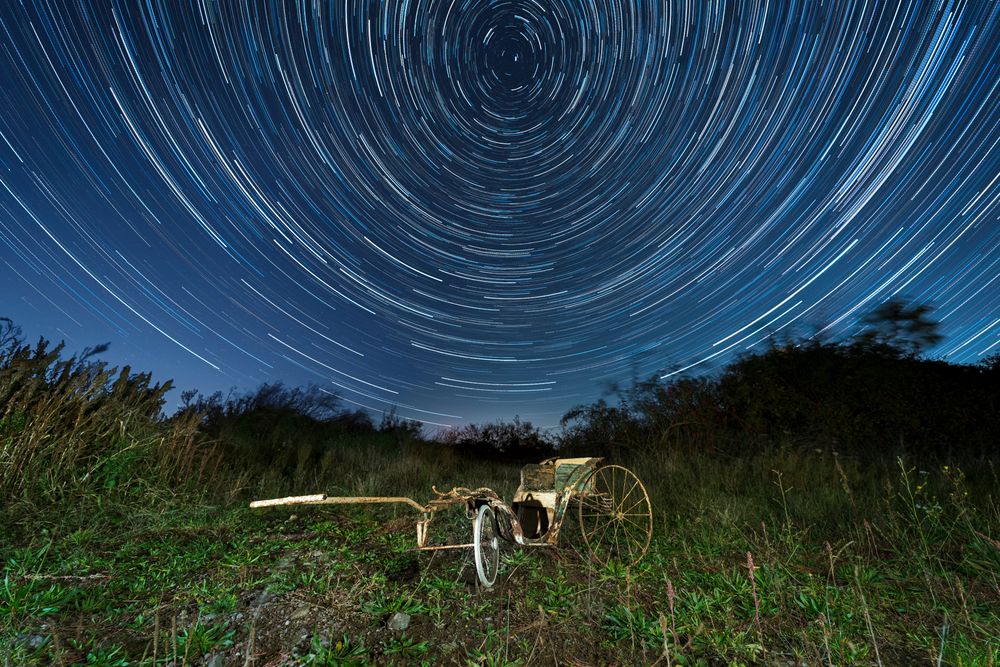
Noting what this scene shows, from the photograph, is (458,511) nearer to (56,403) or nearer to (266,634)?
(266,634)

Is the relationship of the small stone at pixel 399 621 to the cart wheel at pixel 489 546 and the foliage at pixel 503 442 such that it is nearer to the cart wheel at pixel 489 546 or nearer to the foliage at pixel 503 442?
the cart wheel at pixel 489 546

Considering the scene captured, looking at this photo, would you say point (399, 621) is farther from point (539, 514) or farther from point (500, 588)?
point (539, 514)

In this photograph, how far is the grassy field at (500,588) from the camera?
2.71 m

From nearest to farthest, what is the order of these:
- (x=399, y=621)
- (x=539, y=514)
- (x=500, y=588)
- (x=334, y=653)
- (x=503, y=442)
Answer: (x=334, y=653) < (x=399, y=621) < (x=500, y=588) < (x=539, y=514) < (x=503, y=442)

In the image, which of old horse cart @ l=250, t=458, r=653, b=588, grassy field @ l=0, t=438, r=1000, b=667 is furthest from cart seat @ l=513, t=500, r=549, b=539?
grassy field @ l=0, t=438, r=1000, b=667

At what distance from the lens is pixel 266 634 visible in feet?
9.79

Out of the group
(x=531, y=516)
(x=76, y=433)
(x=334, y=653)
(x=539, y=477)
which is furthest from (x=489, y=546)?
(x=76, y=433)

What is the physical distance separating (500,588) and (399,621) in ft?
3.12

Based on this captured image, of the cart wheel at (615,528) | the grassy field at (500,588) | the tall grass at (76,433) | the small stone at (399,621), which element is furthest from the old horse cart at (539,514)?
the tall grass at (76,433)

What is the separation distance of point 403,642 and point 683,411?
9.17m

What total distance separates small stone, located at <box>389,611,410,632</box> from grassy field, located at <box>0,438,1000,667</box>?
0.05 m

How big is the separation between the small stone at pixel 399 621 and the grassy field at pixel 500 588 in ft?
0.15

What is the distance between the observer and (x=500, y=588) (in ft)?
12.4

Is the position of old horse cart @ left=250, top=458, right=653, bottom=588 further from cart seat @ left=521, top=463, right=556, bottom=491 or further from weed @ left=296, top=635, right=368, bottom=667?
weed @ left=296, top=635, right=368, bottom=667
